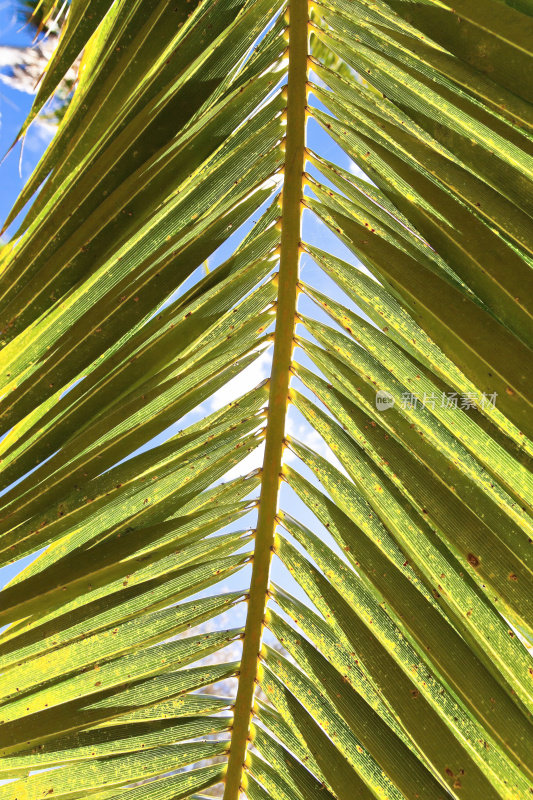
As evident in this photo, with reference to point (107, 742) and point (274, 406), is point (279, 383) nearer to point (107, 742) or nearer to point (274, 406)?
point (274, 406)

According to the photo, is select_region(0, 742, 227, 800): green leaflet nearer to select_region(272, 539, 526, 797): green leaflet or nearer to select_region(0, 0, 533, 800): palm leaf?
select_region(0, 0, 533, 800): palm leaf

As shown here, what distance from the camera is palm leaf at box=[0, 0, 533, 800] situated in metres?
0.63

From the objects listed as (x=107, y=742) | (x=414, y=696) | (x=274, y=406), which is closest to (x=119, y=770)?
(x=107, y=742)

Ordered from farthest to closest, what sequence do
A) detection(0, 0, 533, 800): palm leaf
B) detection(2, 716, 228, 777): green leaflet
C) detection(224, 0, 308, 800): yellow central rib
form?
detection(2, 716, 228, 777): green leaflet < detection(224, 0, 308, 800): yellow central rib < detection(0, 0, 533, 800): palm leaf

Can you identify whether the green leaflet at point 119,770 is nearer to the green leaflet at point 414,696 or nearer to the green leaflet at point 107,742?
the green leaflet at point 107,742

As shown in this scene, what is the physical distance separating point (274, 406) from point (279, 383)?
38 mm

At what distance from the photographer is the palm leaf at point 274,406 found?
63 cm

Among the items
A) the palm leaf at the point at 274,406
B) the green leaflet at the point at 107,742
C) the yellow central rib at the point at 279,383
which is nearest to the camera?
the palm leaf at the point at 274,406

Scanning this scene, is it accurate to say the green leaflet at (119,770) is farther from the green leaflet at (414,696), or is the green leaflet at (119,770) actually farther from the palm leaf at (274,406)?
the green leaflet at (414,696)

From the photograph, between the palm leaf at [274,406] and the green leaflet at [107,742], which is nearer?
the palm leaf at [274,406]

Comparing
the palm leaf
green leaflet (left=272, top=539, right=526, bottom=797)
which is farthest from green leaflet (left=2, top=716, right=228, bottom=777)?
green leaflet (left=272, top=539, right=526, bottom=797)

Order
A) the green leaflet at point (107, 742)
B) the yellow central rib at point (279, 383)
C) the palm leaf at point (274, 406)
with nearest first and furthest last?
the palm leaf at point (274, 406) < the yellow central rib at point (279, 383) < the green leaflet at point (107, 742)

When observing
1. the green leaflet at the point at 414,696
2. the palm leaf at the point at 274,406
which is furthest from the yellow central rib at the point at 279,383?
the green leaflet at the point at 414,696

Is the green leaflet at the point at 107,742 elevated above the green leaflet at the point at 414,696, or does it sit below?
above
